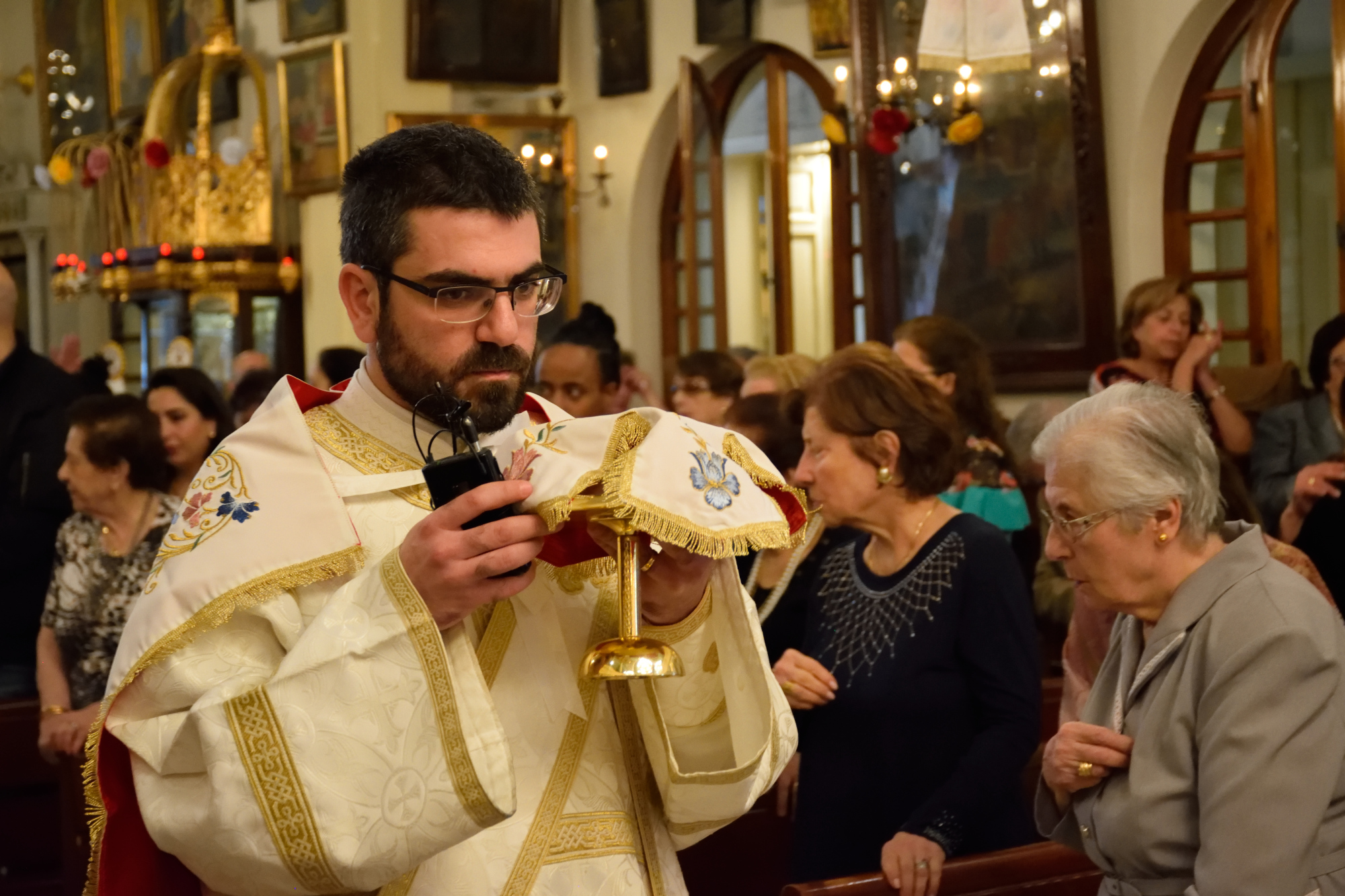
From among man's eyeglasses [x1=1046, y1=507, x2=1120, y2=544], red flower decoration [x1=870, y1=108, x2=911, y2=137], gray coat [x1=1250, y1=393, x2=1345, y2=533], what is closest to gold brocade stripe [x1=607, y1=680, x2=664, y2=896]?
man's eyeglasses [x1=1046, y1=507, x2=1120, y2=544]

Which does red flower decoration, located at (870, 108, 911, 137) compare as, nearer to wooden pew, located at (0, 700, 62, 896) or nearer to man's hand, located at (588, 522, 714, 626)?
wooden pew, located at (0, 700, 62, 896)

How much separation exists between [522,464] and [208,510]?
0.48 meters

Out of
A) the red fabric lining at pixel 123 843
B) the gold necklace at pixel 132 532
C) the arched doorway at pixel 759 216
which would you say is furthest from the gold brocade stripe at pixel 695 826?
the arched doorway at pixel 759 216

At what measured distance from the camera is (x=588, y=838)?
2.01 m

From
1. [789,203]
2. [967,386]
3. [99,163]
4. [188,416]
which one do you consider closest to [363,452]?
[967,386]

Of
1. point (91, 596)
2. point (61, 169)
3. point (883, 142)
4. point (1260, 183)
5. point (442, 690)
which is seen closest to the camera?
point (442, 690)

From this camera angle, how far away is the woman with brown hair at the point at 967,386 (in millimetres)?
4950

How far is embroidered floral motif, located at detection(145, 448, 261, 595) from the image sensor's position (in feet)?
6.43

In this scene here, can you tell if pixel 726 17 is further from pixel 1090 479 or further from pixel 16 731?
pixel 1090 479

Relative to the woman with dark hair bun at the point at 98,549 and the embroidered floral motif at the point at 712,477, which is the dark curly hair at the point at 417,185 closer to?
the embroidered floral motif at the point at 712,477

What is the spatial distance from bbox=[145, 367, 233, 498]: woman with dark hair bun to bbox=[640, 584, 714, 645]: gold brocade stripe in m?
4.13

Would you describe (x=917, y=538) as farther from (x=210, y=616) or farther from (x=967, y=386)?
(x=967, y=386)

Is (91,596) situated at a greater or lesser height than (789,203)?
lesser

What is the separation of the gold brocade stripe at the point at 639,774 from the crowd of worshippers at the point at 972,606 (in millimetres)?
863
